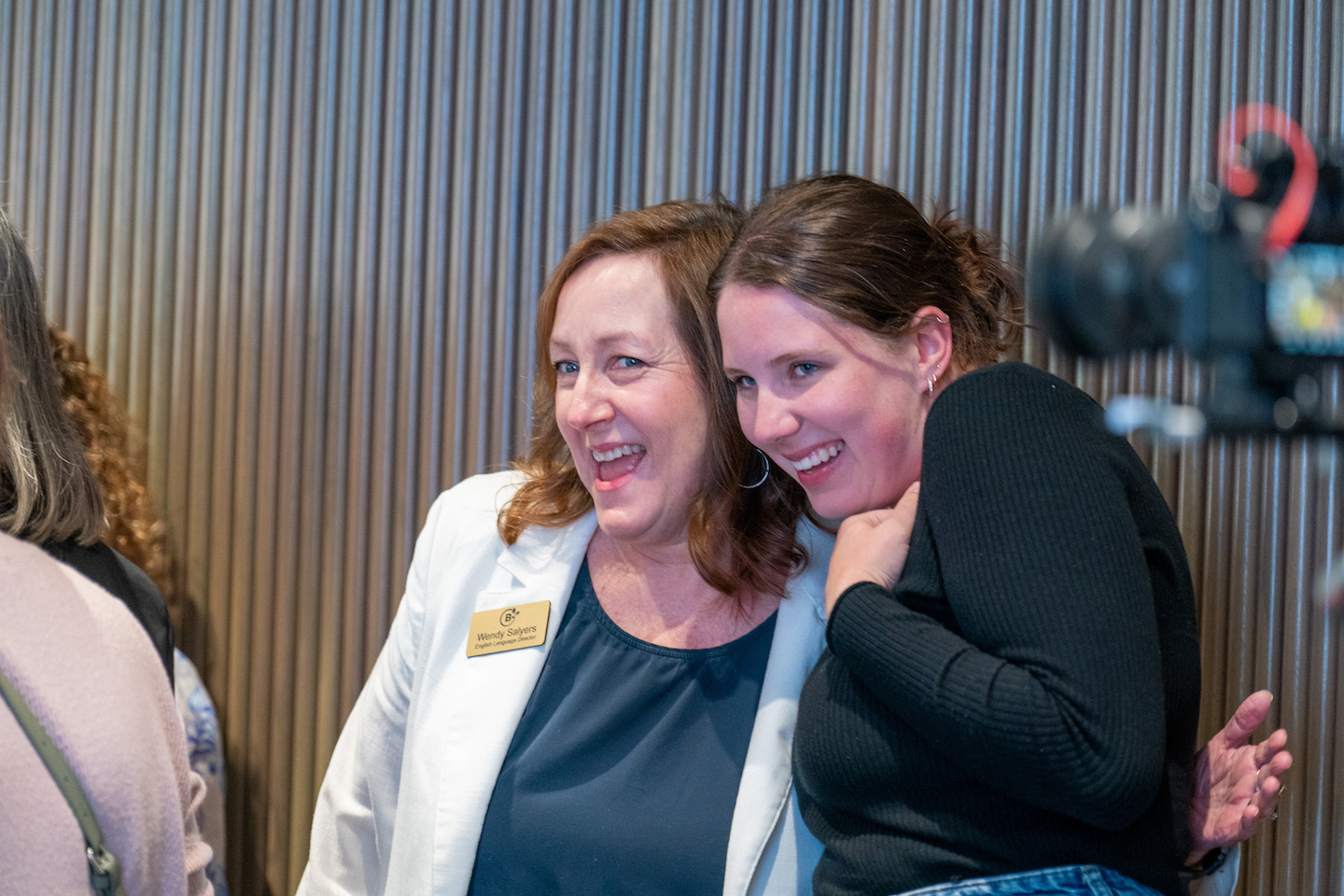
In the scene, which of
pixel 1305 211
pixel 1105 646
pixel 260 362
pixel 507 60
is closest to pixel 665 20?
pixel 507 60

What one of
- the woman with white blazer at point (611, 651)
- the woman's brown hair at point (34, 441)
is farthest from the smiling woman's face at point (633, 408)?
the woman's brown hair at point (34, 441)

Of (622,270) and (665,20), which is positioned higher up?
(665,20)

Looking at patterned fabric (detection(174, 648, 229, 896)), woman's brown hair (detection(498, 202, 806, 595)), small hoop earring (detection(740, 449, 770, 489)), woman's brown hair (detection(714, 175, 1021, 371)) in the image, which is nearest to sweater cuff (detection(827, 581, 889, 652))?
woman's brown hair (detection(714, 175, 1021, 371))

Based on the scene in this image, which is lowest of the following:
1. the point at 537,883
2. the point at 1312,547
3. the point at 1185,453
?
the point at 537,883

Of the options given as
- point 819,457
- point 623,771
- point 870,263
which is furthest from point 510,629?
point 870,263

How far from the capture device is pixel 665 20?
8.86 ft

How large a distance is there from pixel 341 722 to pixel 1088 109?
6.95 feet

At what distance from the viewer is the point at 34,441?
195cm

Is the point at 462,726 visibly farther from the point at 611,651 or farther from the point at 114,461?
the point at 114,461

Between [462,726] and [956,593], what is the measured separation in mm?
977

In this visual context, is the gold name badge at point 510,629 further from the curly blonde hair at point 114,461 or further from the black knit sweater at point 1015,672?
the curly blonde hair at point 114,461

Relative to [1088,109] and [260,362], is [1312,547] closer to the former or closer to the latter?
[1088,109]

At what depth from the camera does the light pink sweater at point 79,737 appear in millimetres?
1045

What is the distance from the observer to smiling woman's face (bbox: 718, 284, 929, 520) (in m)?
1.75
